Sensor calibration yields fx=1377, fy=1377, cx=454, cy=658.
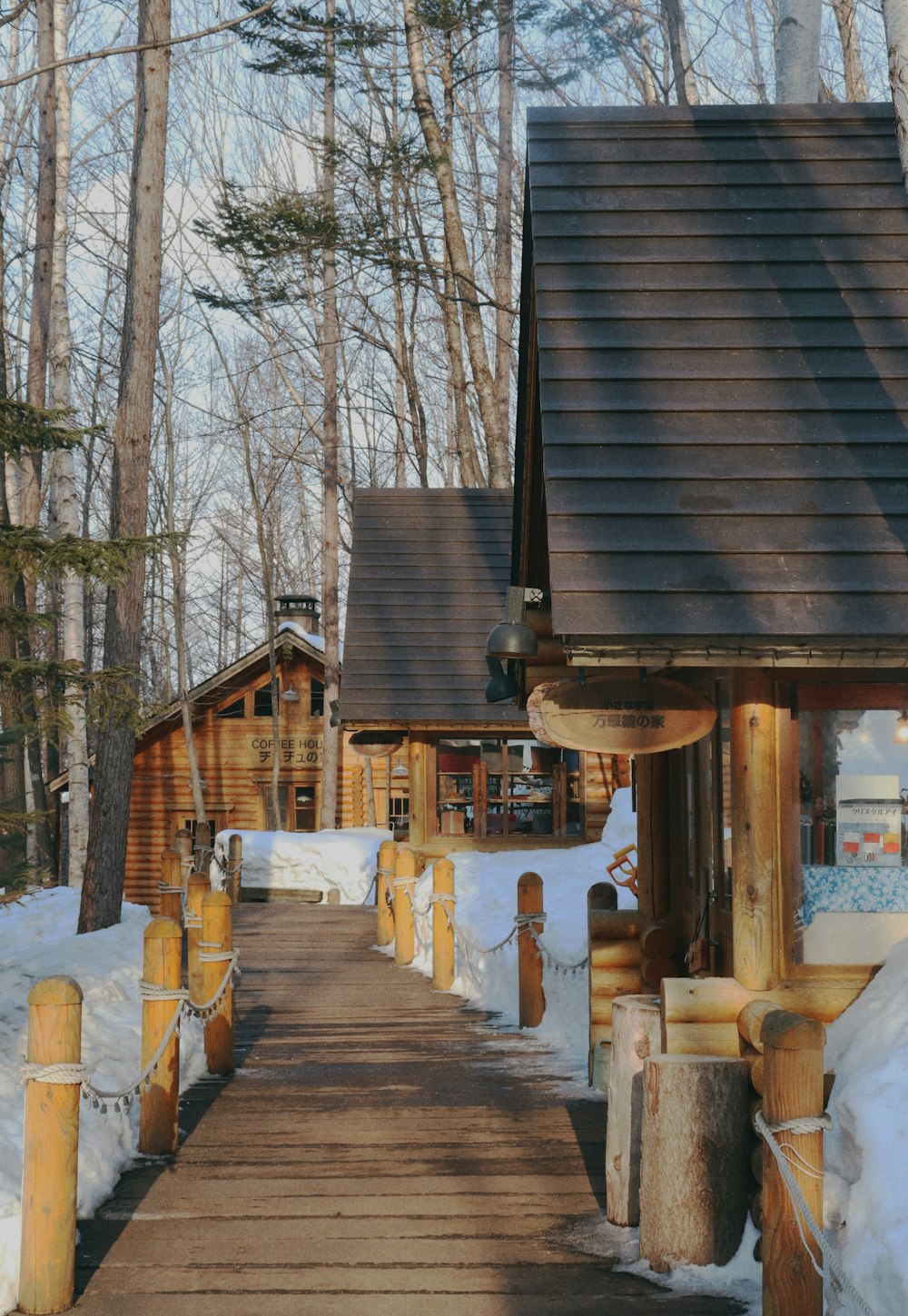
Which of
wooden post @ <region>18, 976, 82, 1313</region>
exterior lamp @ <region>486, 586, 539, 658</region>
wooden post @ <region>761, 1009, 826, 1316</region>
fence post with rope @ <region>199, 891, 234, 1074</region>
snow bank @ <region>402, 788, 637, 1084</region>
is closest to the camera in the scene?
wooden post @ <region>761, 1009, 826, 1316</region>

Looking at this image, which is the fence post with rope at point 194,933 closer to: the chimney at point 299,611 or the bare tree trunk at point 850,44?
the bare tree trunk at point 850,44

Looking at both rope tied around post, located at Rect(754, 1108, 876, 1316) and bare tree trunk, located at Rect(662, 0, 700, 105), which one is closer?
rope tied around post, located at Rect(754, 1108, 876, 1316)

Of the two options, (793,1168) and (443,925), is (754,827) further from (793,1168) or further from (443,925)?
(443,925)

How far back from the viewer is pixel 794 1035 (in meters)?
4.20

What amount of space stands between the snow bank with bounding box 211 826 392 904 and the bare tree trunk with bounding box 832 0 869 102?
1368cm

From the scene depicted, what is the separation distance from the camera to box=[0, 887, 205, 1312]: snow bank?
5395 millimetres

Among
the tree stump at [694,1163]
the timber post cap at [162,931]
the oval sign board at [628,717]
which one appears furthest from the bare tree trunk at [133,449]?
the tree stump at [694,1163]

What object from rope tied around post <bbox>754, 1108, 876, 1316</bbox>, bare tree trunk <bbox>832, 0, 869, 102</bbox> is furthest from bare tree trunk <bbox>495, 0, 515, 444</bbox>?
rope tied around post <bbox>754, 1108, 876, 1316</bbox>

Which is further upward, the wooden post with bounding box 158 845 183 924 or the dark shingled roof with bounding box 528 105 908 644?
the dark shingled roof with bounding box 528 105 908 644

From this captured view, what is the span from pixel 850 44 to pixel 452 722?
37.7 ft

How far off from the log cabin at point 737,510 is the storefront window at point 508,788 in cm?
1035

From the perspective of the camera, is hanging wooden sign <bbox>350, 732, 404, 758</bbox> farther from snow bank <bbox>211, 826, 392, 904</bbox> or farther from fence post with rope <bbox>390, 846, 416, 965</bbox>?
fence post with rope <bbox>390, 846, 416, 965</bbox>

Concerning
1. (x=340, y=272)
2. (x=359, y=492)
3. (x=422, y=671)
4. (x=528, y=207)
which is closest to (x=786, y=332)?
(x=528, y=207)

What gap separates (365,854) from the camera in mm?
22562
